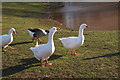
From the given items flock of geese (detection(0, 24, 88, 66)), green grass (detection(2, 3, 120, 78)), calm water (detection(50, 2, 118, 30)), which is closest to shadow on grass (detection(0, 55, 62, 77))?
green grass (detection(2, 3, 120, 78))

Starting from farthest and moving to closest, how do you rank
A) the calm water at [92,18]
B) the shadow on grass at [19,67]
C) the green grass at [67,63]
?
the calm water at [92,18], the shadow on grass at [19,67], the green grass at [67,63]

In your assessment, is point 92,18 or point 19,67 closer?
point 19,67

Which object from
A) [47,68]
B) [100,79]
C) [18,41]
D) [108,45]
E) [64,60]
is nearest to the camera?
[100,79]

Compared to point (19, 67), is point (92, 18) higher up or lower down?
higher up

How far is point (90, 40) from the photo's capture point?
43.9 feet

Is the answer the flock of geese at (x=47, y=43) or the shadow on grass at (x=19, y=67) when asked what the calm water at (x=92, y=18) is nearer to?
the flock of geese at (x=47, y=43)

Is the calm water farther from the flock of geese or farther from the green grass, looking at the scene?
the flock of geese

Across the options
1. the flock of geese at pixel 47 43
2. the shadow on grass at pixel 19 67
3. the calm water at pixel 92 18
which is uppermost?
the calm water at pixel 92 18

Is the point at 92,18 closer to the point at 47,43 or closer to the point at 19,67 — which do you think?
the point at 47,43

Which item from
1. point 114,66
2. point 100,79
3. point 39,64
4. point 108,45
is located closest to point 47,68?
point 39,64

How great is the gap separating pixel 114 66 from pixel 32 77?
3829 mm

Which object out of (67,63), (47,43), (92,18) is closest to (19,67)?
(47,43)

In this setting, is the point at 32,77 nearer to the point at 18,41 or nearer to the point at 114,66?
the point at 114,66

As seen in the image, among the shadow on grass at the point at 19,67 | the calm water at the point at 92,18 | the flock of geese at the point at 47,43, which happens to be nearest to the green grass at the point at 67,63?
the shadow on grass at the point at 19,67
